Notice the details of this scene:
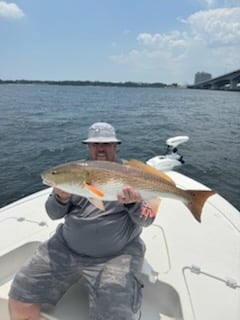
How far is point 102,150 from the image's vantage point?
101 inches

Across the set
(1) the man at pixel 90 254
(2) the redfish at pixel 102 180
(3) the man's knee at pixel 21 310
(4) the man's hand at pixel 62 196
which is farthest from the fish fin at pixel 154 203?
(3) the man's knee at pixel 21 310

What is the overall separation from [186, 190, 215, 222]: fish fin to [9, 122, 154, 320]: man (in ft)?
1.14

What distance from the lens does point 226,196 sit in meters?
8.18

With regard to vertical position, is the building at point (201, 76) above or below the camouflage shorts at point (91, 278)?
below

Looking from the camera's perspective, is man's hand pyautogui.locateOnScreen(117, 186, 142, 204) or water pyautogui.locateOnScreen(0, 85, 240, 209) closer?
man's hand pyautogui.locateOnScreen(117, 186, 142, 204)

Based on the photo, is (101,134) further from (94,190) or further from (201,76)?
(201,76)

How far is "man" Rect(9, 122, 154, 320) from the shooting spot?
89.8 inches

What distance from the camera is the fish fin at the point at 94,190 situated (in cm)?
195

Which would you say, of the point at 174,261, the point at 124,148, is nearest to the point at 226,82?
the point at 124,148

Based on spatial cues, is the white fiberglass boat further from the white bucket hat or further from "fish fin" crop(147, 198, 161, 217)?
the white bucket hat

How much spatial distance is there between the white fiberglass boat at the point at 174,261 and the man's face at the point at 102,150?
0.95 metres

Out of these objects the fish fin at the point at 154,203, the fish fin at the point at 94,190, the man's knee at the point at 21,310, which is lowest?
the man's knee at the point at 21,310

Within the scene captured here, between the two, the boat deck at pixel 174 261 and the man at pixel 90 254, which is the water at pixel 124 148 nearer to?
the boat deck at pixel 174 261

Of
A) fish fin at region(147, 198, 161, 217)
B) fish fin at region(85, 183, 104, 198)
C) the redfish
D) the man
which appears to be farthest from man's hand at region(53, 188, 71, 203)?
fish fin at region(147, 198, 161, 217)
